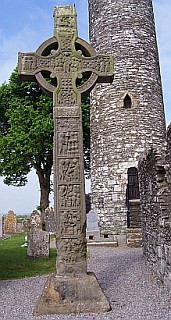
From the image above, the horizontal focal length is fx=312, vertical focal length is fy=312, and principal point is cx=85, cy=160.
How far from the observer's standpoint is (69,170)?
436 centimetres

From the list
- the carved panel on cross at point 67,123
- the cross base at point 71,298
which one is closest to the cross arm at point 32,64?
the carved panel on cross at point 67,123

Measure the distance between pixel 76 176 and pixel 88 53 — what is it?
6.36 ft

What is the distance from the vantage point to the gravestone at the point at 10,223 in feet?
70.5

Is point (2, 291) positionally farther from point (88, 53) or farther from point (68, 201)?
point (88, 53)

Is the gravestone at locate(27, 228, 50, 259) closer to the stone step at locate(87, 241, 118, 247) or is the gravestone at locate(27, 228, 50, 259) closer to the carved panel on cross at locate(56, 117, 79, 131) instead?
the stone step at locate(87, 241, 118, 247)

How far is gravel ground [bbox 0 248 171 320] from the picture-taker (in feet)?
12.4

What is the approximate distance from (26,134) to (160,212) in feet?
43.5

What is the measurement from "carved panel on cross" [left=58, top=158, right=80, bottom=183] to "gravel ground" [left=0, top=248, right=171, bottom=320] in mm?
1717

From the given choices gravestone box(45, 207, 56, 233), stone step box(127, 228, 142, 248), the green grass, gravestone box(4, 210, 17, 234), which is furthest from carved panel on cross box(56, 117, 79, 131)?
gravestone box(4, 210, 17, 234)

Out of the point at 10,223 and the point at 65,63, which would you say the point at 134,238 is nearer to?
the point at 65,63

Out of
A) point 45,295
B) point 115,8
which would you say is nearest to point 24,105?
point 115,8

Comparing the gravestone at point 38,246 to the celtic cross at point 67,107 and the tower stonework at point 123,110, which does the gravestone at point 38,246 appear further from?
the tower stonework at point 123,110

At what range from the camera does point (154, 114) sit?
585 inches

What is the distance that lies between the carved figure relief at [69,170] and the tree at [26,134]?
43.7 feet
